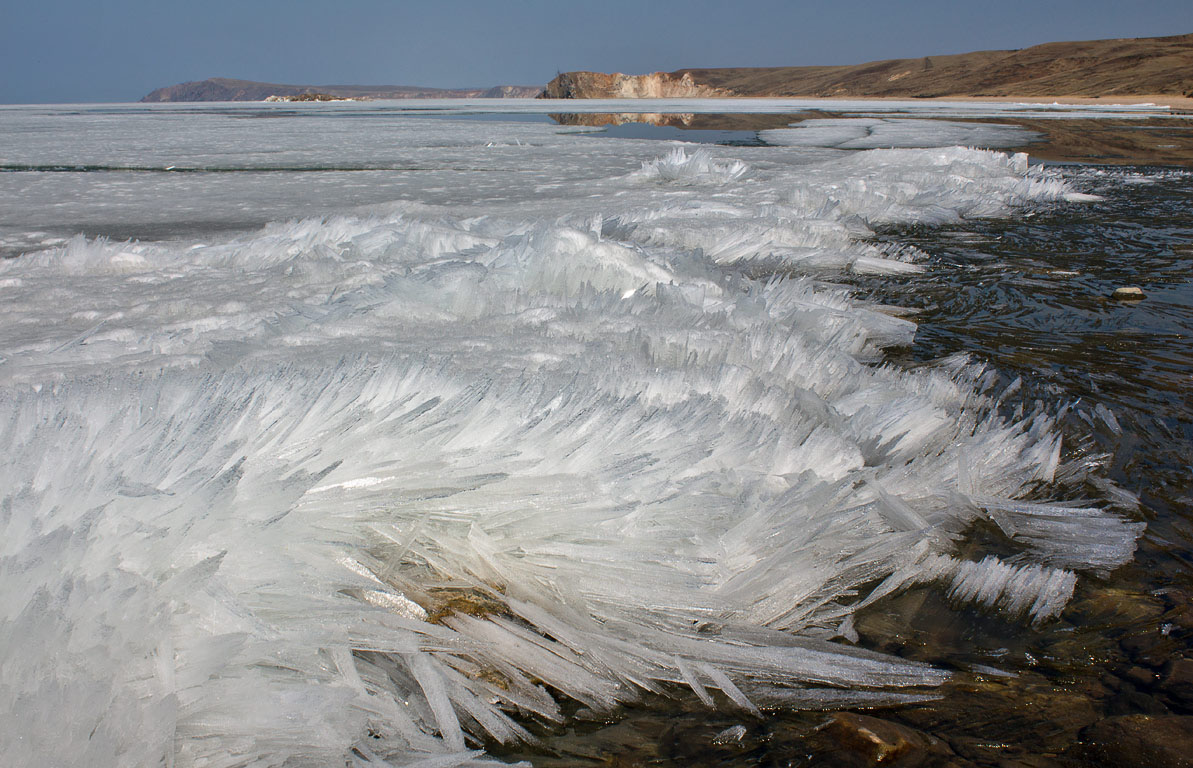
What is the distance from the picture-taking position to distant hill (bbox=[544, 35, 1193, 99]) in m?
38.2

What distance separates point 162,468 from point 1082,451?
4.76 feet

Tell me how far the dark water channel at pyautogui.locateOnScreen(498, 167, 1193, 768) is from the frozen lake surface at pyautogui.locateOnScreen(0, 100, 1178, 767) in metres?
0.03

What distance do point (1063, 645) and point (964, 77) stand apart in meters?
59.6

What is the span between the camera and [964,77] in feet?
165

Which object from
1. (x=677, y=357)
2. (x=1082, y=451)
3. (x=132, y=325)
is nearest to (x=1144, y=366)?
(x=1082, y=451)

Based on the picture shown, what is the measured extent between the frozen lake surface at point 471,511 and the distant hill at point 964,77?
38.8 m

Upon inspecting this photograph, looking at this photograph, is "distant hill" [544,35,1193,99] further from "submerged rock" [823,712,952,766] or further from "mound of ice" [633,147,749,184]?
"submerged rock" [823,712,952,766]

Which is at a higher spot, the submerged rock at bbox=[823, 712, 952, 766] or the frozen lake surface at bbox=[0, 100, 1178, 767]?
the frozen lake surface at bbox=[0, 100, 1178, 767]

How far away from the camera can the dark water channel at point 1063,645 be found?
0.68 metres

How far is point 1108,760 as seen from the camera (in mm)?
661

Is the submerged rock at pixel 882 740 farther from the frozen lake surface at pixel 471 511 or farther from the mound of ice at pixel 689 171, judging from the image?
the mound of ice at pixel 689 171

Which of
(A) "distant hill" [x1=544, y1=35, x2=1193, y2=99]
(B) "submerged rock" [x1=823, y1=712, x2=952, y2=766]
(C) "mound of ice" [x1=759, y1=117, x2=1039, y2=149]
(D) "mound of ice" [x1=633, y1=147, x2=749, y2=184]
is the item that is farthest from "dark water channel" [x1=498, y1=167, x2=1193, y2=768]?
(A) "distant hill" [x1=544, y1=35, x2=1193, y2=99]

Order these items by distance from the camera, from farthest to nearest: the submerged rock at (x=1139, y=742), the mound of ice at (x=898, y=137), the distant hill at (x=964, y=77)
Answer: the distant hill at (x=964, y=77) → the mound of ice at (x=898, y=137) → the submerged rock at (x=1139, y=742)

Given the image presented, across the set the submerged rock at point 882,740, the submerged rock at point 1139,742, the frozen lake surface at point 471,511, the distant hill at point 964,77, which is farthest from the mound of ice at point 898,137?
the distant hill at point 964,77
